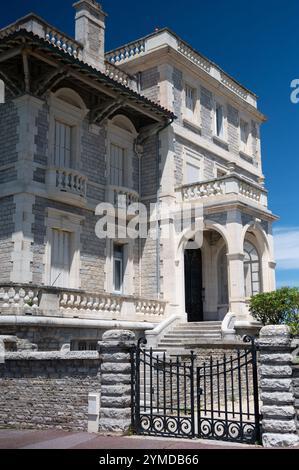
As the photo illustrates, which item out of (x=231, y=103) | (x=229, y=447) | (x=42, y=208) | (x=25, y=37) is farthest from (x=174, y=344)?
(x=231, y=103)

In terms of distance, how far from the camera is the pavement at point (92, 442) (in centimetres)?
803

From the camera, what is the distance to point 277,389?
8188 mm

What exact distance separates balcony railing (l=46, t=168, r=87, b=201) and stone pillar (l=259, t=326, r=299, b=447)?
9374 millimetres

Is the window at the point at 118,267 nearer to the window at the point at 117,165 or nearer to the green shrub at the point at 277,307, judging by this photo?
the window at the point at 117,165

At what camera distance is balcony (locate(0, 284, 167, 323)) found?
12969mm

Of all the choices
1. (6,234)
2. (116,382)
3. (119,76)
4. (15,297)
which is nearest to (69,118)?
(119,76)

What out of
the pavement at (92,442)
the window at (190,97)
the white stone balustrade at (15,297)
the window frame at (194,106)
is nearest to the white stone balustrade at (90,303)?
the white stone balustrade at (15,297)

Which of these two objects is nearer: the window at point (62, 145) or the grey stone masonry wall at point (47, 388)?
the grey stone masonry wall at point (47, 388)

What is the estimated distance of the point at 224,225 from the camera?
18219mm

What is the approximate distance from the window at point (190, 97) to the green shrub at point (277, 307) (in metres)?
8.78

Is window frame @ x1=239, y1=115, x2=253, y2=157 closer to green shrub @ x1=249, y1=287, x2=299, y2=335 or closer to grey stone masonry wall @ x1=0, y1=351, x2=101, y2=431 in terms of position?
green shrub @ x1=249, y1=287, x2=299, y2=335

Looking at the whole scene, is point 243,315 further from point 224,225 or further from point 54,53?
point 54,53

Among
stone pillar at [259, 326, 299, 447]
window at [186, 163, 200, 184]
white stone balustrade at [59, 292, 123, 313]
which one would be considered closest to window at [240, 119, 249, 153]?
window at [186, 163, 200, 184]

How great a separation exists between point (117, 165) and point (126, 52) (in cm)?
545
